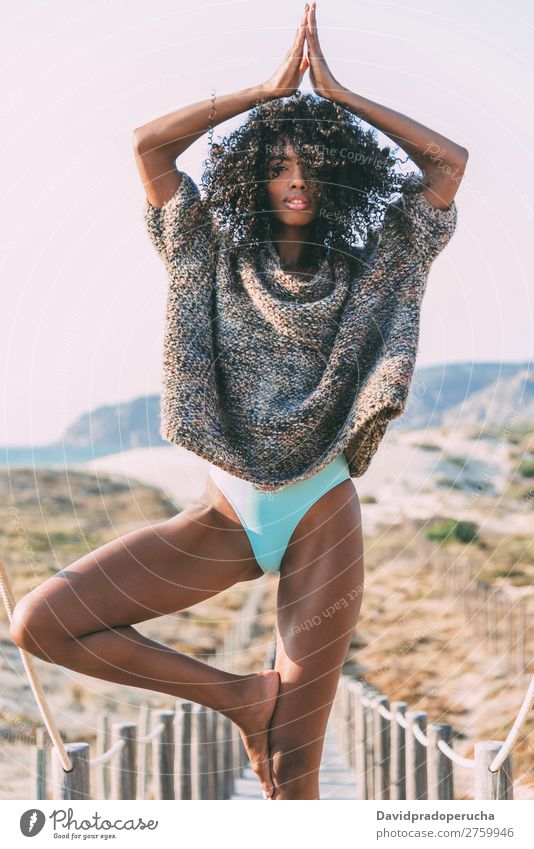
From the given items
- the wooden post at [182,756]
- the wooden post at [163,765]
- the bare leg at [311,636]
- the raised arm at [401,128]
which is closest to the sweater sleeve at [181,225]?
the raised arm at [401,128]

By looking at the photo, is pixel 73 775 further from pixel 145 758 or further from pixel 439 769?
pixel 145 758

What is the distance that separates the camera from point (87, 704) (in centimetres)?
1177

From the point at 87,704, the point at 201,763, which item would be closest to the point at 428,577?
the point at 87,704

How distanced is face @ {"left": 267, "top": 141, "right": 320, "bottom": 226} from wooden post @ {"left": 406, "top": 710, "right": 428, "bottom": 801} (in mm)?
2727

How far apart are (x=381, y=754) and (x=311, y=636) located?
303cm

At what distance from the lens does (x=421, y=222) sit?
3014 mm

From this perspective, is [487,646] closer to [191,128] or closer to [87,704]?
[87,704]

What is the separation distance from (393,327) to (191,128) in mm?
792

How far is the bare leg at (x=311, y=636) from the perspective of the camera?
9.70 ft

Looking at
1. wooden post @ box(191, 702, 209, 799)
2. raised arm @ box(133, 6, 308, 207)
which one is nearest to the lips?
raised arm @ box(133, 6, 308, 207)

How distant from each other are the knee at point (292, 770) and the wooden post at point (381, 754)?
2.67 m

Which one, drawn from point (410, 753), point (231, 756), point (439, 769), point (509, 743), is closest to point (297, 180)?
point (509, 743)

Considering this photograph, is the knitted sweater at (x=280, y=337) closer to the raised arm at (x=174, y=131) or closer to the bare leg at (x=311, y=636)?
the raised arm at (x=174, y=131)
